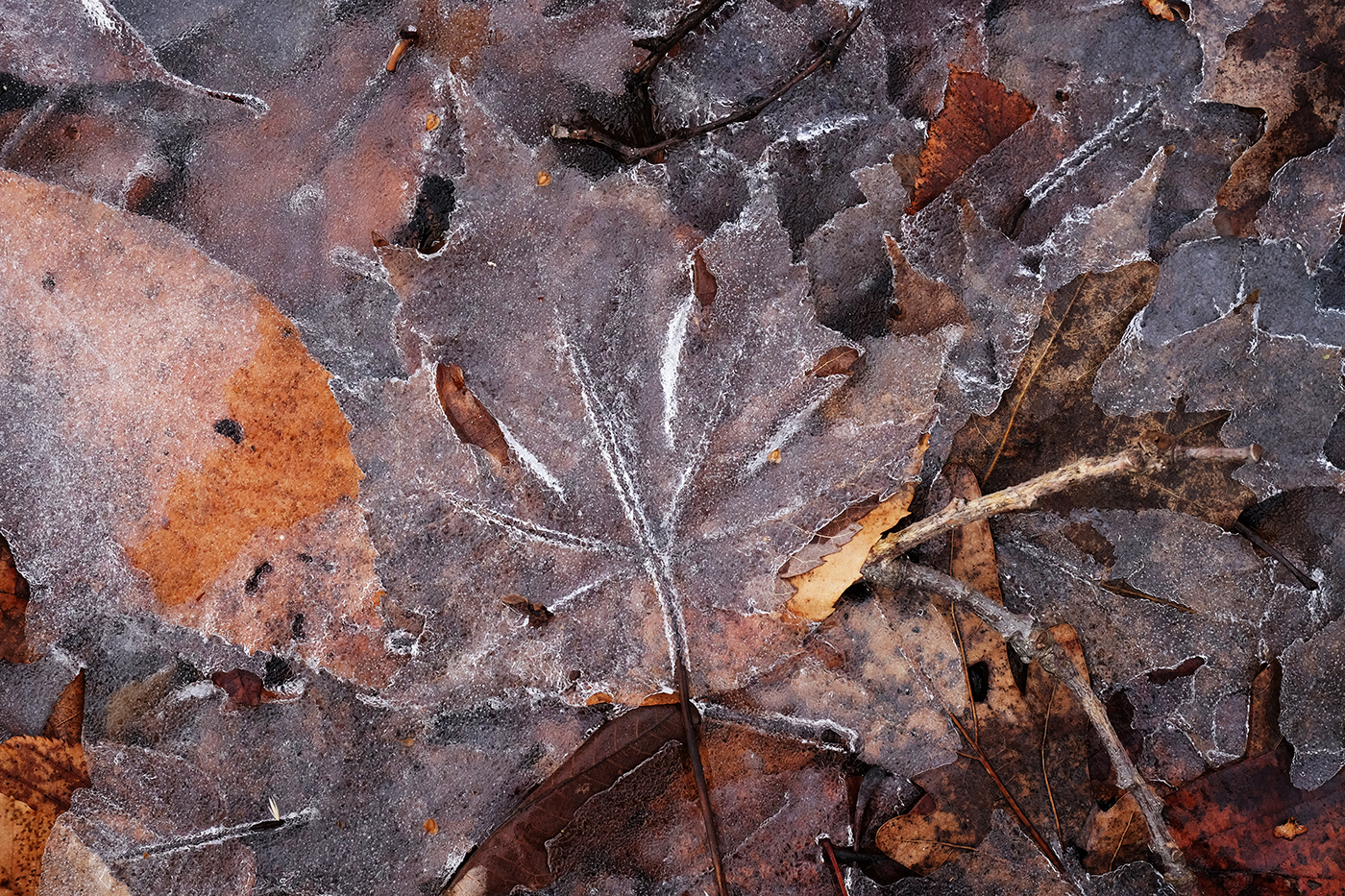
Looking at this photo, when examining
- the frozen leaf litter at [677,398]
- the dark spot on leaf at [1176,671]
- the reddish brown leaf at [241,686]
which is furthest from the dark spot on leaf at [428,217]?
the dark spot on leaf at [1176,671]

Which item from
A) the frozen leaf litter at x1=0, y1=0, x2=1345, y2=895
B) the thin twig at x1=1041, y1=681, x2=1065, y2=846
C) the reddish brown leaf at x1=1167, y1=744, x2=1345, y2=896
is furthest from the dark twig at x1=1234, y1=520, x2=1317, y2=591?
the thin twig at x1=1041, y1=681, x2=1065, y2=846

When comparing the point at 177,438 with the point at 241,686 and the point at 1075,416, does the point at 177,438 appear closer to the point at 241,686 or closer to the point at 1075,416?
the point at 241,686

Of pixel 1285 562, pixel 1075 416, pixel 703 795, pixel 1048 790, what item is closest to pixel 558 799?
pixel 703 795

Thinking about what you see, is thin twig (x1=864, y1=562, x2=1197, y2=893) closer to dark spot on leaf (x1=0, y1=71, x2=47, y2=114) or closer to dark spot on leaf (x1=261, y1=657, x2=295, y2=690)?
dark spot on leaf (x1=261, y1=657, x2=295, y2=690)

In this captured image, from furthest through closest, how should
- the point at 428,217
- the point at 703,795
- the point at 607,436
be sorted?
the point at 428,217
the point at 703,795
the point at 607,436

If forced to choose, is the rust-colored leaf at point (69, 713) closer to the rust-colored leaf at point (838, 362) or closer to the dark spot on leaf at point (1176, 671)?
the rust-colored leaf at point (838, 362)

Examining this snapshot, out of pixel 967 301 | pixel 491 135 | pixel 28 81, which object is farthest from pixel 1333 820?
pixel 28 81

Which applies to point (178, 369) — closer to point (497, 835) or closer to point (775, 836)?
point (497, 835)
